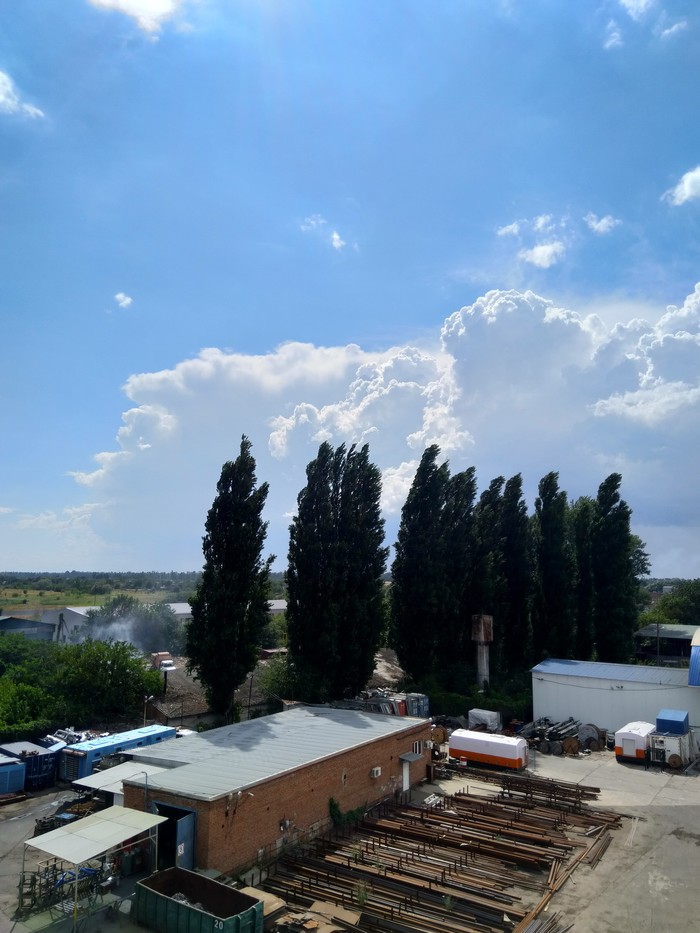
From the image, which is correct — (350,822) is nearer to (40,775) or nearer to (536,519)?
(40,775)

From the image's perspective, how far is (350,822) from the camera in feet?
66.0

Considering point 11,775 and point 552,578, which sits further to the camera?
point 552,578

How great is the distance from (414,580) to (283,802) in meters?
22.6

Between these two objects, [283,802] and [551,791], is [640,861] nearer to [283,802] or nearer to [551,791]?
[551,791]

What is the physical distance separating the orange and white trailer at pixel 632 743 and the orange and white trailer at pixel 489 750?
4.66 m

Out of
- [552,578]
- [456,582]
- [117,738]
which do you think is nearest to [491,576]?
[456,582]

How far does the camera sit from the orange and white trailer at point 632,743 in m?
28.1

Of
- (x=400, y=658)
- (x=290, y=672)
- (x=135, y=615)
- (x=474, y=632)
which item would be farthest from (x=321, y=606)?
(x=135, y=615)

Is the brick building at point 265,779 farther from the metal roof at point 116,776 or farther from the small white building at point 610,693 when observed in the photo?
Answer: the small white building at point 610,693

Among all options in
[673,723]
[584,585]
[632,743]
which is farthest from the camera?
[584,585]

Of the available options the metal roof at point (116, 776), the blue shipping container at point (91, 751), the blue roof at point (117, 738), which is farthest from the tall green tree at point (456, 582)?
the metal roof at point (116, 776)

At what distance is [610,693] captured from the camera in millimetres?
33625

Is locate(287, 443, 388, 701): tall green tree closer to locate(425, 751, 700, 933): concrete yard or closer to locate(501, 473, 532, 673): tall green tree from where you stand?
locate(425, 751, 700, 933): concrete yard

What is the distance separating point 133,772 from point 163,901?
6241 millimetres
